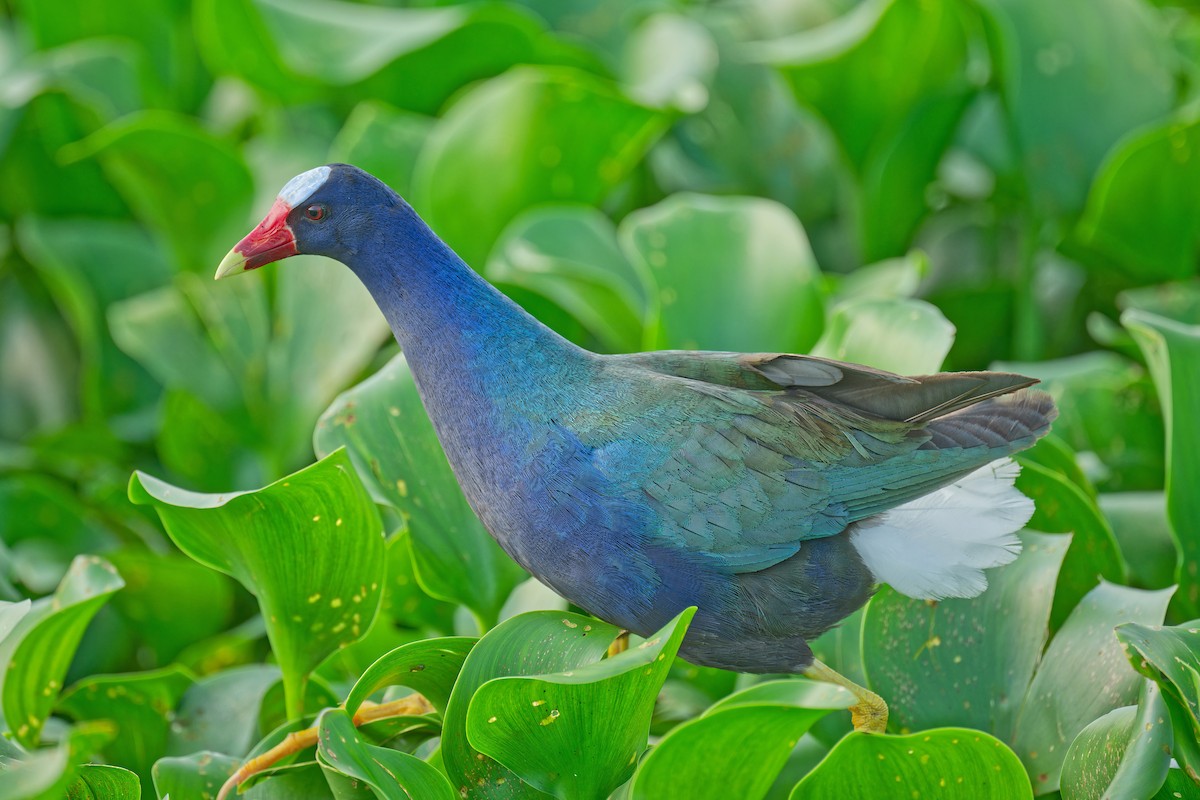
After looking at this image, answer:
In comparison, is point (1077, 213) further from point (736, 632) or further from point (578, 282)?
point (736, 632)

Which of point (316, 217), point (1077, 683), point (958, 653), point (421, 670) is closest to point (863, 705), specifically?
point (958, 653)

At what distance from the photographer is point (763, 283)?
1716mm

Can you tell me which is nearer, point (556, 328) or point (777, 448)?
point (777, 448)

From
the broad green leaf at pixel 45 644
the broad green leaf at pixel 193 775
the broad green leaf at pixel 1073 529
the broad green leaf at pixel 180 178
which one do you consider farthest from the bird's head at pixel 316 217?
the broad green leaf at pixel 180 178

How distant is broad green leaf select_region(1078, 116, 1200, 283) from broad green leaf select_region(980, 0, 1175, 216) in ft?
0.15

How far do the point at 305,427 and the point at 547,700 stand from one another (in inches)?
37.4

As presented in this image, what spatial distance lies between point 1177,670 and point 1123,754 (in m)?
0.11

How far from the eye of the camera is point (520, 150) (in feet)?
6.46

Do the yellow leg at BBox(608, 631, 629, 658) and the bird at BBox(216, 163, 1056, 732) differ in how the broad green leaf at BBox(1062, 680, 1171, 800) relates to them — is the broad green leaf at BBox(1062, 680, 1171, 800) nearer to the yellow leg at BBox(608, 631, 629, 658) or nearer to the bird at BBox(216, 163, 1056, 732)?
the bird at BBox(216, 163, 1056, 732)

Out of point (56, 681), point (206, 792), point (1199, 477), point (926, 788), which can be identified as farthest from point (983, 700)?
point (56, 681)

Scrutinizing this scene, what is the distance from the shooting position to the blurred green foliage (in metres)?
1.17

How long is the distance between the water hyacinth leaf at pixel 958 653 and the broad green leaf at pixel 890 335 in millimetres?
248

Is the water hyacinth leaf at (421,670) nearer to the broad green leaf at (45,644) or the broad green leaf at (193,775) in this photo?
the broad green leaf at (193,775)

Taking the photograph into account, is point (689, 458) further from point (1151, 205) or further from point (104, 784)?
point (1151, 205)
